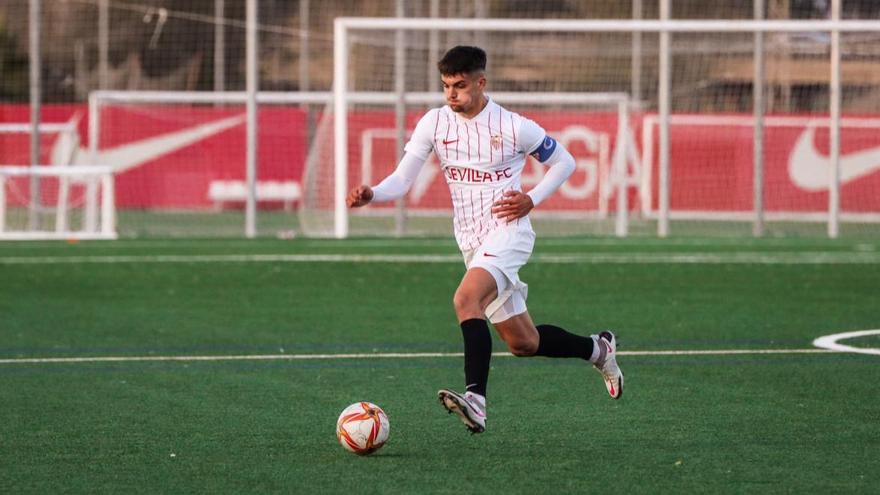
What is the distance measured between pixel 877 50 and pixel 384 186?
18.4 meters

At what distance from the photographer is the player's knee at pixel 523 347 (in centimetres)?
745

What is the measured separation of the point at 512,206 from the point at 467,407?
1.03 m

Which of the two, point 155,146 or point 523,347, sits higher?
point 155,146

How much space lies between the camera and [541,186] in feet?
24.4

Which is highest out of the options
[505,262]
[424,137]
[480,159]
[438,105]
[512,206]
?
[438,105]

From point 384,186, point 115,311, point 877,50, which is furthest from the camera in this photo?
point 877,50

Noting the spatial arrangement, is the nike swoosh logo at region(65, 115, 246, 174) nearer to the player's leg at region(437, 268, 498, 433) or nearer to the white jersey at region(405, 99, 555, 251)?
the white jersey at region(405, 99, 555, 251)

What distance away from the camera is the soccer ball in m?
6.42

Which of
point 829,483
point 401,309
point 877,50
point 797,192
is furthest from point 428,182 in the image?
point 829,483

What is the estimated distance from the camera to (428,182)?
93.4 feet

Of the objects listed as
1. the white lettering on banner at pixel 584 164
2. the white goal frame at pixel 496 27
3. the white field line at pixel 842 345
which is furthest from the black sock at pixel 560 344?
the white lettering on banner at pixel 584 164

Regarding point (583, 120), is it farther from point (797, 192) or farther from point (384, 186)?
point (384, 186)

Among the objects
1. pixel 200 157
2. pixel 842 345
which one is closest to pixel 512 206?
pixel 842 345

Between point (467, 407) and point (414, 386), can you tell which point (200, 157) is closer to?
point (414, 386)
